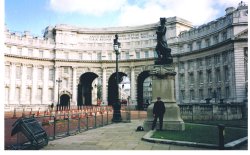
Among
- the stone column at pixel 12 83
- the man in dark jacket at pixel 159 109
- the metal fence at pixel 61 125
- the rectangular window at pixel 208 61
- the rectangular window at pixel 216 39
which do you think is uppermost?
the rectangular window at pixel 216 39

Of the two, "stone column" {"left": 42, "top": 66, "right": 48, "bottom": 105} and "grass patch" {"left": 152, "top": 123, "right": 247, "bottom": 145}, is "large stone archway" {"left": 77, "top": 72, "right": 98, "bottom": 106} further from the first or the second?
"grass patch" {"left": 152, "top": 123, "right": 247, "bottom": 145}

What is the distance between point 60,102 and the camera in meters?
56.0

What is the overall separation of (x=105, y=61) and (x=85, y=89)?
8389mm

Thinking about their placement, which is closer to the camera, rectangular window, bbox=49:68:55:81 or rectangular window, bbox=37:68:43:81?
rectangular window, bbox=37:68:43:81

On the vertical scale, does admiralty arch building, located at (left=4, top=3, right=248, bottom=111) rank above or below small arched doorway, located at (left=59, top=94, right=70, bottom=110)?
above

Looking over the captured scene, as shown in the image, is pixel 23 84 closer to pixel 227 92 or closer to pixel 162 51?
pixel 227 92

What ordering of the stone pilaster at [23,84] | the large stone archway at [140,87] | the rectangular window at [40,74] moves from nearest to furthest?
the stone pilaster at [23,84] → the rectangular window at [40,74] → the large stone archway at [140,87]

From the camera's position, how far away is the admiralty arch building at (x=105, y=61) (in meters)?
47.5

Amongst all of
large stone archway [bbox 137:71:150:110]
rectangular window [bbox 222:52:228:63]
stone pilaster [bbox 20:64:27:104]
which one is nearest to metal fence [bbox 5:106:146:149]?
rectangular window [bbox 222:52:228:63]

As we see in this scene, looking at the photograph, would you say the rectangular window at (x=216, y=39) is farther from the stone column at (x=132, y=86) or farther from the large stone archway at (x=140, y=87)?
the stone column at (x=132, y=86)

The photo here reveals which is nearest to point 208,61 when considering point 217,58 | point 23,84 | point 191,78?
point 217,58

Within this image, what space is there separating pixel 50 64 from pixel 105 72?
1055 cm

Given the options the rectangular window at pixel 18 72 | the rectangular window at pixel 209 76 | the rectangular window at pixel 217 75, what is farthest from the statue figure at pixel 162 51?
the rectangular window at pixel 18 72

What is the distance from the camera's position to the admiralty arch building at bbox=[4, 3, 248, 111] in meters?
47.5
